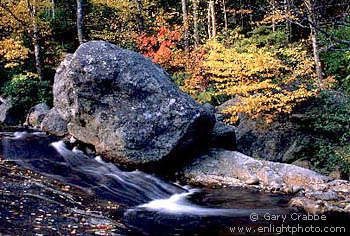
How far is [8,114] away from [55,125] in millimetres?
5398

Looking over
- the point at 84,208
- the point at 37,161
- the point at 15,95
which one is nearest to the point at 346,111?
the point at 84,208

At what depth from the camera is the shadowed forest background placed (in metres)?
10.9

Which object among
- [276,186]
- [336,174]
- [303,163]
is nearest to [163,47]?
[303,163]

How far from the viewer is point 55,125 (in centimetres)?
1225

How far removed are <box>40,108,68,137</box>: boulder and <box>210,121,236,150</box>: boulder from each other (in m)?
5.45

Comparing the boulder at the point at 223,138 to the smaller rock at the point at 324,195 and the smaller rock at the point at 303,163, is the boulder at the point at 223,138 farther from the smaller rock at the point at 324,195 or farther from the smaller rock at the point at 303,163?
the smaller rock at the point at 324,195

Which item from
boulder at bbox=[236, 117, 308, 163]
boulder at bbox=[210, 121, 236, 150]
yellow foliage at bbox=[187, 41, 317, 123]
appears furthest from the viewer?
boulder at bbox=[236, 117, 308, 163]

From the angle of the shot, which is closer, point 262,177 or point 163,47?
point 262,177

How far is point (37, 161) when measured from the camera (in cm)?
907

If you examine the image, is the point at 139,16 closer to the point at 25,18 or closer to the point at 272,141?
the point at 25,18

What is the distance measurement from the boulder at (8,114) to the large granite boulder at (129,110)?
23.5ft

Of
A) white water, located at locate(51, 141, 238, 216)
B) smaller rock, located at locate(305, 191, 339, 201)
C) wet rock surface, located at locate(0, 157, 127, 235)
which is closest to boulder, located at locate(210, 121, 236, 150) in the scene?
white water, located at locate(51, 141, 238, 216)

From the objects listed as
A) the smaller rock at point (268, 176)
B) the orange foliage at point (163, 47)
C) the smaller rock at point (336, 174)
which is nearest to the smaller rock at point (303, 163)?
the smaller rock at point (336, 174)

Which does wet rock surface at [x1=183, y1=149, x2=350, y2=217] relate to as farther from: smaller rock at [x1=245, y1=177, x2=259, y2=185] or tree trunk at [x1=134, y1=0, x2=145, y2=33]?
tree trunk at [x1=134, y1=0, x2=145, y2=33]
